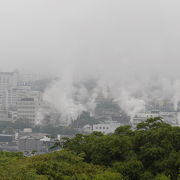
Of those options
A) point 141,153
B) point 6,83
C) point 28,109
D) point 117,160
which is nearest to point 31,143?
point 28,109

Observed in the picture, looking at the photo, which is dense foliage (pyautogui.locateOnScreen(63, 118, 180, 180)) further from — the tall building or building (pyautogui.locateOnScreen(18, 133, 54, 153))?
the tall building

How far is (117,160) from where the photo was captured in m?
7.27

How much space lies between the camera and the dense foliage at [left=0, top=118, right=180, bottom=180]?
5.89m

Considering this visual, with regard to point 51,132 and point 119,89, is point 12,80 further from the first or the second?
point 51,132

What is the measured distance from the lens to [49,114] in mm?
36438

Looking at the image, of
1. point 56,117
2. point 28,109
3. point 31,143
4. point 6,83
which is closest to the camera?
point 31,143

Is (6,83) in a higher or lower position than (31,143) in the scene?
higher

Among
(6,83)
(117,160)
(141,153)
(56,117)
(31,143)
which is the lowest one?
(31,143)

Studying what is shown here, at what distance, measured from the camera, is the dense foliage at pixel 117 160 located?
5.89 m

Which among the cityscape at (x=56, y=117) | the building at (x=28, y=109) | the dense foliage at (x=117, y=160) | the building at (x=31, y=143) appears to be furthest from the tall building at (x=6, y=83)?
the dense foliage at (x=117, y=160)

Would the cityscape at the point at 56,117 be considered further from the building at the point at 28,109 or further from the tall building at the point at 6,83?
the tall building at the point at 6,83

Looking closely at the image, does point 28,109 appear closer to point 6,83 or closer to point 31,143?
point 31,143

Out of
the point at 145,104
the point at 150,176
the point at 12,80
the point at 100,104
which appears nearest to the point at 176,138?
the point at 150,176

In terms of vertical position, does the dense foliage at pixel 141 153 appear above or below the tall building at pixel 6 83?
below
